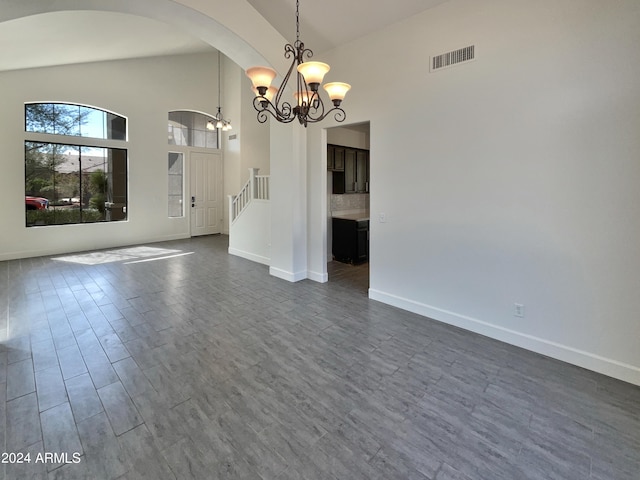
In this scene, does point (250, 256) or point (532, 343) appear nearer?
point (532, 343)

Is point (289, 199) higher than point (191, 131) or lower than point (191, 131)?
lower

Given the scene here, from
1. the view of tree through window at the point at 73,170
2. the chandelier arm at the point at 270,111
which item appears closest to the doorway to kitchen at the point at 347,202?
the chandelier arm at the point at 270,111

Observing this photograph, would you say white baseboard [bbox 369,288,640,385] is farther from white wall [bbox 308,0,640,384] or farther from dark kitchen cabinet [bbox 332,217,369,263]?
dark kitchen cabinet [bbox 332,217,369,263]

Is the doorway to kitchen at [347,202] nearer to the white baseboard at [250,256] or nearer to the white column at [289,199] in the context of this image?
the white column at [289,199]

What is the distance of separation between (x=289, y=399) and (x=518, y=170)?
2.84 metres

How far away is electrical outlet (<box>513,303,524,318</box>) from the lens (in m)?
3.00

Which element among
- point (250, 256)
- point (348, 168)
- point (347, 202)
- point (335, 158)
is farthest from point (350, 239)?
point (250, 256)

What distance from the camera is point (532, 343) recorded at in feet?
9.66

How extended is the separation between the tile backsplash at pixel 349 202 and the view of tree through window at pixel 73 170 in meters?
5.23

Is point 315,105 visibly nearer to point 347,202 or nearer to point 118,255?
point 347,202

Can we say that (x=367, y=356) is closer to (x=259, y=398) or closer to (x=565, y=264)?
(x=259, y=398)

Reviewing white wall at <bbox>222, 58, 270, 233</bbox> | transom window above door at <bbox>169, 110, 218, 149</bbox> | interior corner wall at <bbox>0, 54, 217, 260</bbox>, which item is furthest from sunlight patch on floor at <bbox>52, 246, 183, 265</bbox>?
transom window above door at <bbox>169, 110, 218, 149</bbox>

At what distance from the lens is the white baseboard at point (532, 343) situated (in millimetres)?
2521

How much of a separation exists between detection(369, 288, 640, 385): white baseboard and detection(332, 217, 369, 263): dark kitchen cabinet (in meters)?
2.06
